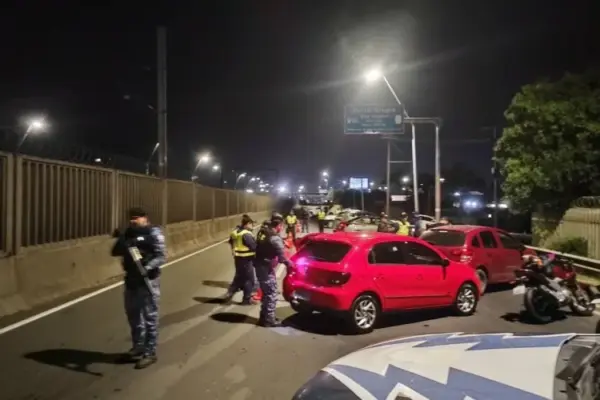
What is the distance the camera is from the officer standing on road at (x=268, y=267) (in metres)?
9.61

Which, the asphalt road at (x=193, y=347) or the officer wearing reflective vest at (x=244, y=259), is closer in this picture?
the asphalt road at (x=193, y=347)

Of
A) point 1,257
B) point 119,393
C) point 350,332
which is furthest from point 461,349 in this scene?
point 1,257

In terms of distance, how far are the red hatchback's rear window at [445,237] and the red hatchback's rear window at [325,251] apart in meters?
4.82

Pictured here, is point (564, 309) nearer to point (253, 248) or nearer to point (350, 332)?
point (350, 332)

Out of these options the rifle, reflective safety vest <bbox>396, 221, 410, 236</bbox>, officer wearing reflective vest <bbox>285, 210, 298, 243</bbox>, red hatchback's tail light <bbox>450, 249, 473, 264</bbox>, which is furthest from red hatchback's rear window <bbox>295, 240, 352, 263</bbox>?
officer wearing reflective vest <bbox>285, 210, 298, 243</bbox>

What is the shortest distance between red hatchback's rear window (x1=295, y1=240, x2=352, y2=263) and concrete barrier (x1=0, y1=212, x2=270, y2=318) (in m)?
4.83

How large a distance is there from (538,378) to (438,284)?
25.9 ft

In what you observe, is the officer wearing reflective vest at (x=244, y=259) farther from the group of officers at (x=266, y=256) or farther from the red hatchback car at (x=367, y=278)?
the red hatchback car at (x=367, y=278)

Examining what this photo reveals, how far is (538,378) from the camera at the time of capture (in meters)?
2.62

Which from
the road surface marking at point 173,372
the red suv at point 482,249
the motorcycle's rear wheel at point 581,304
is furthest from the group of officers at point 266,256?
the motorcycle's rear wheel at point 581,304

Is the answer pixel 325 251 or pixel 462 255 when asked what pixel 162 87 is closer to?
pixel 462 255

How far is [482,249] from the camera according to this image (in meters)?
13.9

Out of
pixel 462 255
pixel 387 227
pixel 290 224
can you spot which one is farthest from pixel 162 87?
pixel 462 255

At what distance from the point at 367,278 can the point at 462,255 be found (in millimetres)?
Result: 4777
